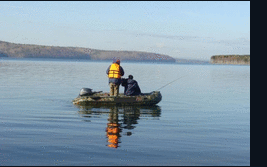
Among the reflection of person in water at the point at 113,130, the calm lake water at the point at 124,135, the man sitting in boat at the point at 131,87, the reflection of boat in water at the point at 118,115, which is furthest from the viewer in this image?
the man sitting in boat at the point at 131,87

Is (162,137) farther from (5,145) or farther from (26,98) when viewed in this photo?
(26,98)

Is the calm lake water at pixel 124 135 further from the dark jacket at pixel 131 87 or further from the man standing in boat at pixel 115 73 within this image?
the man standing in boat at pixel 115 73

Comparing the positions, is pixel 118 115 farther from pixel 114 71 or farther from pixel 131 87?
pixel 114 71

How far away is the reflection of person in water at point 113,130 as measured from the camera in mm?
10750

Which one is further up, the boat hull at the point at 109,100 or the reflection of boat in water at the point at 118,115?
the boat hull at the point at 109,100

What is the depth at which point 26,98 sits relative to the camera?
22609 mm

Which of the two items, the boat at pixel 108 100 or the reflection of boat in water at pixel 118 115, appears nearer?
the reflection of boat in water at pixel 118 115

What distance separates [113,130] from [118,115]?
3693mm

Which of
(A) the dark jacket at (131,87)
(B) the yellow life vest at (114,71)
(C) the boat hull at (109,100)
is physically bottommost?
(C) the boat hull at (109,100)

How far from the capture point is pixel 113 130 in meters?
12.8

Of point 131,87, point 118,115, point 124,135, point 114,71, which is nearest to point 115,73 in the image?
point 114,71

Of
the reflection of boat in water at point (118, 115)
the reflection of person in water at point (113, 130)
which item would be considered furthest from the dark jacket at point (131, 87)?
the reflection of person in water at point (113, 130)

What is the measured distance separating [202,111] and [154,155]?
9735mm
